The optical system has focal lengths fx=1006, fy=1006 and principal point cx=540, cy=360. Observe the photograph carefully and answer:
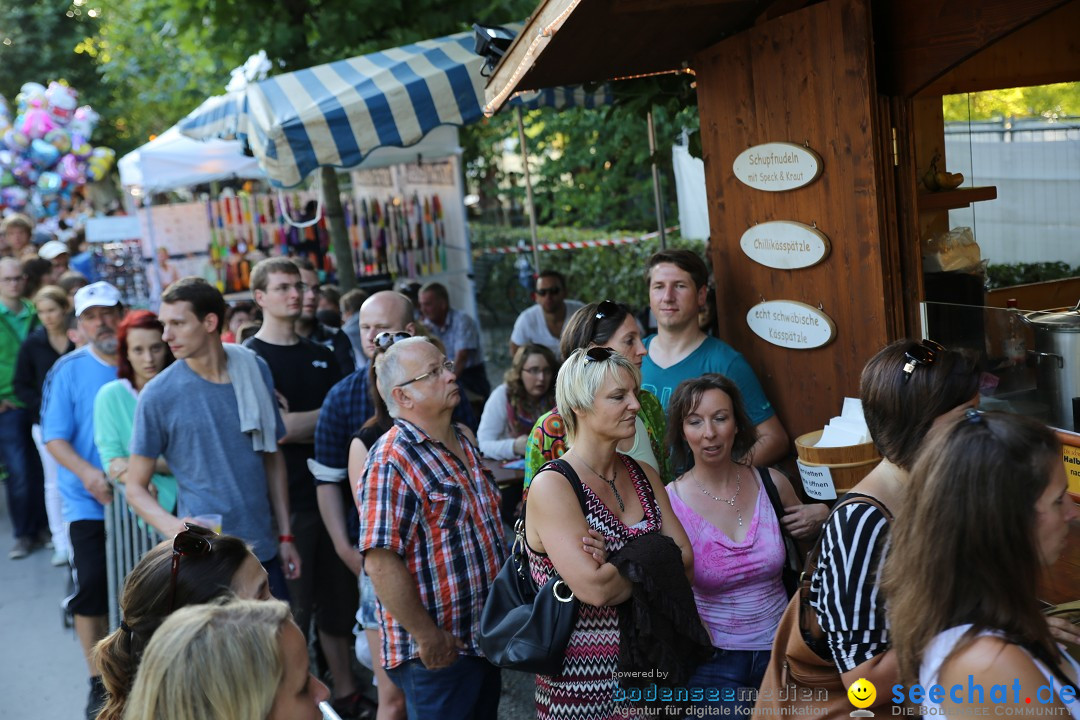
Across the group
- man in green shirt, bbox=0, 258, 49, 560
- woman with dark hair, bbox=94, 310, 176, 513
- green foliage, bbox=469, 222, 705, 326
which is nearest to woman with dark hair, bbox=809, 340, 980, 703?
woman with dark hair, bbox=94, 310, 176, 513

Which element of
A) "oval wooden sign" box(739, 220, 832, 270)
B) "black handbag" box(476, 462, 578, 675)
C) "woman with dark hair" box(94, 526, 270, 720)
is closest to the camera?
"woman with dark hair" box(94, 526, 270, 720)

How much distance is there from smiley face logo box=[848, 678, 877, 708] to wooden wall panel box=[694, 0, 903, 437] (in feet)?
6.56

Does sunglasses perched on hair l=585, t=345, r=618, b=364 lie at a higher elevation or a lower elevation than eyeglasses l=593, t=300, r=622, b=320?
lower

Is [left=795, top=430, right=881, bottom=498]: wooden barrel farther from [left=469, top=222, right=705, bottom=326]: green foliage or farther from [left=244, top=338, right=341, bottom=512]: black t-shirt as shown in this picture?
[left=469, top=222, right=705, bottom=326]: green foliage

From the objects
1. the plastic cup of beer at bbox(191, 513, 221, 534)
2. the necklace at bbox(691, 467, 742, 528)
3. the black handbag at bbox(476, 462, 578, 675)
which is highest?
the necklace at bbox(691, 467, 742, 528)

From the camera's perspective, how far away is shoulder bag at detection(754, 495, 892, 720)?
100 inches

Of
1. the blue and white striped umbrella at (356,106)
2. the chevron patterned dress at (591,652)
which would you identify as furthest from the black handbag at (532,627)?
the blue and white striped umbrella at (356,106)

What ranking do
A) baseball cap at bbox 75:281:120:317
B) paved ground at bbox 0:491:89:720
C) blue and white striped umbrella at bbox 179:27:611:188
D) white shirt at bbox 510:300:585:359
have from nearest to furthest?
1. paved ground at bbox 0:491:89:720
2. baseball cap at bbox 75:281:120:317
3. blue and white striped umbrella at bbox 179:27:611:188
4. white shirt at bbox 510:300:585:359

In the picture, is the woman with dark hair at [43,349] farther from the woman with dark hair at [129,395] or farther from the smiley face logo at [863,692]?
the smiley face logo at [863,692]

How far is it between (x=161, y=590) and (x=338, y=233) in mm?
8031

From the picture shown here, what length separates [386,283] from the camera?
10539mm

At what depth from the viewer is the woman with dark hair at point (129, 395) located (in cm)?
471

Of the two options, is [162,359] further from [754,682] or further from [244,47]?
[244,47]

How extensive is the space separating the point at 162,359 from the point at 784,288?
3046 millimetres
